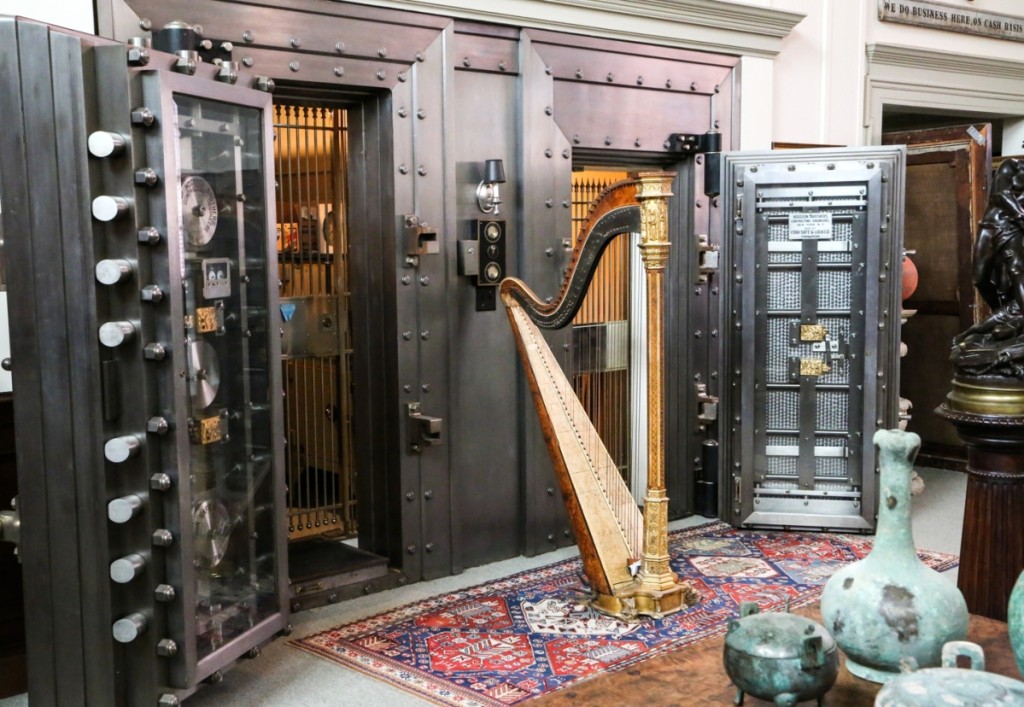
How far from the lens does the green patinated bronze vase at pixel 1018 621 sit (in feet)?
6.95

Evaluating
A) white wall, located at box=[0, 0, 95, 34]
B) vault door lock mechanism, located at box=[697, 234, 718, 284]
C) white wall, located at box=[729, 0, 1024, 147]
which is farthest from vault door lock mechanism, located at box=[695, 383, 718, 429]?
white wall, located at box=[0, 0, 95, 34]

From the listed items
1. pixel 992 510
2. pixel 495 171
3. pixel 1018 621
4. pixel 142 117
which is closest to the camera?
pixel 1018 621

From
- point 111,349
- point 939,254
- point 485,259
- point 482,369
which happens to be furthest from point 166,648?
point 939,254

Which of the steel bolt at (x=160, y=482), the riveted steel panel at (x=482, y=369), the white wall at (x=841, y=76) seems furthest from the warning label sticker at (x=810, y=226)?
the steel bolt at (x=160, y=482)

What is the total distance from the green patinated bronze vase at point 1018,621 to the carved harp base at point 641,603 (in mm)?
2495

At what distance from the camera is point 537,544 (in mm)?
5582

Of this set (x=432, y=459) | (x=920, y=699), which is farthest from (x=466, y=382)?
(x=920, y=699)

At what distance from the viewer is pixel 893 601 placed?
2229mm

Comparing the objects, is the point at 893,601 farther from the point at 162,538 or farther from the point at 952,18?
the point at 952,18

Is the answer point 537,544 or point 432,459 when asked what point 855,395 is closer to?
point 537,544

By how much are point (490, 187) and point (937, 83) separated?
13.8ft

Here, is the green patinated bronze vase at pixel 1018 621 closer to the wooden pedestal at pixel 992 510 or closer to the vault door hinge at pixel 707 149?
the wooden pedestal at pixel 992 510

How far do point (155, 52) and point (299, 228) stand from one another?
1831 mm

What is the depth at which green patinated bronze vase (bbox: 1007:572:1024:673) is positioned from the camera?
2.12 metres
